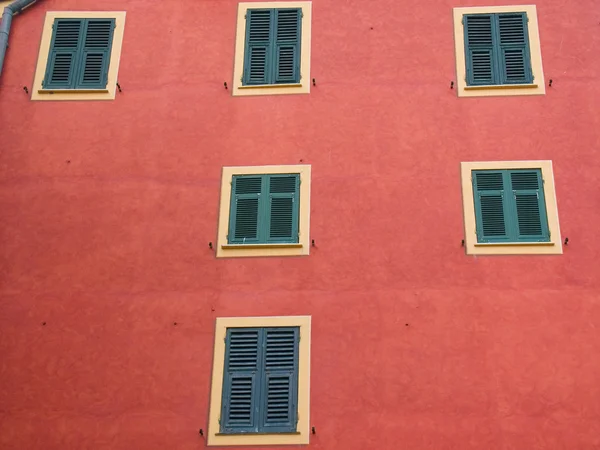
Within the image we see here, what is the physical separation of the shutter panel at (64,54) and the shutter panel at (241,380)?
6475 millimetres

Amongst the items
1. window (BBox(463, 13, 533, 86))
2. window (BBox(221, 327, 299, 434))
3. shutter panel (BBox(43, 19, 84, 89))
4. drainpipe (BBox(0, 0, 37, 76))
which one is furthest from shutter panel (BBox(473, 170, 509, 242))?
drainpipe (BBox(0, 0, 37, 76))

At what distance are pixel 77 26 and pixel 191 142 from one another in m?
3.87

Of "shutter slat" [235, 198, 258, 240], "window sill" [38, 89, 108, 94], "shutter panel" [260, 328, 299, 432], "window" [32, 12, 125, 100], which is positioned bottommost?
"shutter panel" [260, 328, 299, 432]

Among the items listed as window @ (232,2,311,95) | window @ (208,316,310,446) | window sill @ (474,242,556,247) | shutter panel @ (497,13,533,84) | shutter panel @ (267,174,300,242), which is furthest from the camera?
Result: window @ (232,2,311,95)

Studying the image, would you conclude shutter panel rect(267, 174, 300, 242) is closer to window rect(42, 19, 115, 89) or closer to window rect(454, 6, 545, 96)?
window rect(454, 6, 545, 96)

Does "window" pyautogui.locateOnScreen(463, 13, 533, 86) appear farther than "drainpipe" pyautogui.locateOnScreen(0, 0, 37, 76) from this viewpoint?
No

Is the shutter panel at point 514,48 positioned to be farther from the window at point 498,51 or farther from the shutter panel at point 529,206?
the shutter panel at point 529,206

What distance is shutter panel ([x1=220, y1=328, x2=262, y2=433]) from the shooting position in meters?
16.8

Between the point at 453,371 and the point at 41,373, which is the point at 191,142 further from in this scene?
the point at 453,371

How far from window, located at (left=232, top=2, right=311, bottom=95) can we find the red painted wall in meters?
0.27

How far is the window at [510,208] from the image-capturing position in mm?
17984

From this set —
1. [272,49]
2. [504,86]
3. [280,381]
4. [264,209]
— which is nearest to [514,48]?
[504,86]

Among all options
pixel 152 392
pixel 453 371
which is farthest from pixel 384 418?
pixel 152 392

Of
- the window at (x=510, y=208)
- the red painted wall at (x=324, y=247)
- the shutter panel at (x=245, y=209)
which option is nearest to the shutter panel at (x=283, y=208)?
the shutter panel at (x=245, y=209)
